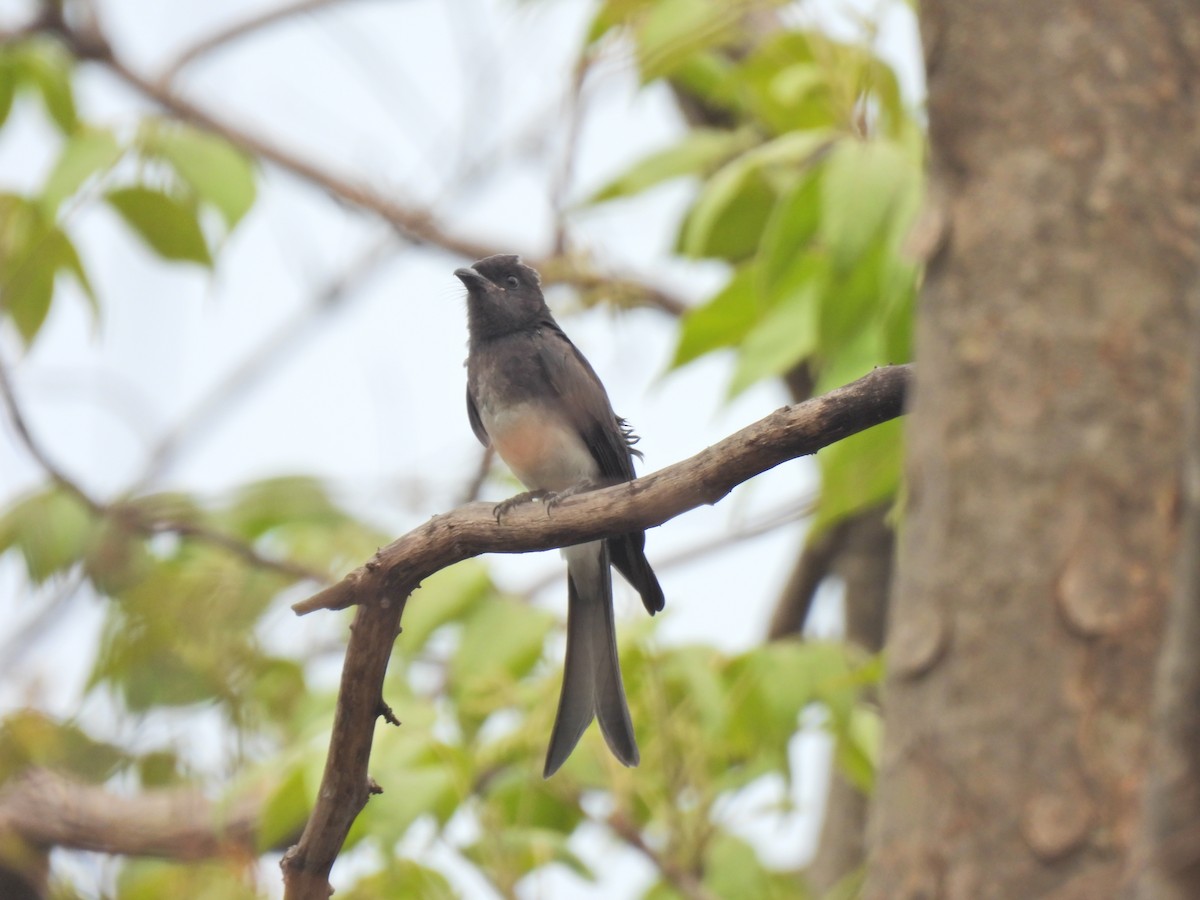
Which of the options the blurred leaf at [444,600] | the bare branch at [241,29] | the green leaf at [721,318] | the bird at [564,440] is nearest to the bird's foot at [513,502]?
the bird at [564,440]

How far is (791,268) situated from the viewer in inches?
132

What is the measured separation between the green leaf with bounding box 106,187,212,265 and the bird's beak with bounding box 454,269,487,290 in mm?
884

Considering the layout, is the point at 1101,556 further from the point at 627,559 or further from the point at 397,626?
the point at 627,559

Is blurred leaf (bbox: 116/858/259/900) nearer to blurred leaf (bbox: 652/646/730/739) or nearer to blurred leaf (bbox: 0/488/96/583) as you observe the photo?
blurred leaf (bbox: 0/488/96/583)

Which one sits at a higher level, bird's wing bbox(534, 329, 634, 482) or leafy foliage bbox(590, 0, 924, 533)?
leafy foliage bbox(590, 0, 924, 533)

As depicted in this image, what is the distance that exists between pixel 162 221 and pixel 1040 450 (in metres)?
2.63

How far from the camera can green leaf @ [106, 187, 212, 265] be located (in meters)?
3.59

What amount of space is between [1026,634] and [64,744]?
3.83 feet

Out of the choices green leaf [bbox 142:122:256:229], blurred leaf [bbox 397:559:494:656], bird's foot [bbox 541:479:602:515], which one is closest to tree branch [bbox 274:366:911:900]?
bird's foot [bbox 541:479:602:515]

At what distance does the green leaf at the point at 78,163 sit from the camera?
3396 millimetres

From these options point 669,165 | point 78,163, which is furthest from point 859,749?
point 78,163

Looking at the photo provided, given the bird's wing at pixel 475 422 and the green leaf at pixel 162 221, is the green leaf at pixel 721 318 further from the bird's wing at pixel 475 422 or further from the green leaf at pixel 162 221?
the green leaf at pixel 162 221

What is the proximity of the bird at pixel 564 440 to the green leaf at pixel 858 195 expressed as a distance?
0.95 metres

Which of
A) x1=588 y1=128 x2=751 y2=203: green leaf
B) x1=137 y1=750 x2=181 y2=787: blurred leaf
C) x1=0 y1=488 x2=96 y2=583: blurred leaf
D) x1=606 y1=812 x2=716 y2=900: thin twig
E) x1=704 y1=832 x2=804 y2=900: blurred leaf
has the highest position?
x1=137 y1=750 x2=181 y2=787: blurred leaf
